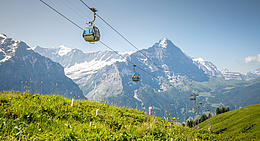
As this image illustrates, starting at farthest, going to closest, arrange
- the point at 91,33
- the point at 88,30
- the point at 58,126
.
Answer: the point at 88,30
the point at 91,33
the point at 58,126

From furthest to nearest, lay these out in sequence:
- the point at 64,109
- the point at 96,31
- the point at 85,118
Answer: the point at 96,31
the point at 64,109
the point at 85,118

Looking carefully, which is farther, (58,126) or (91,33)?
(91,33)

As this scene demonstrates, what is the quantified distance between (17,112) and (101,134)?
3.23m

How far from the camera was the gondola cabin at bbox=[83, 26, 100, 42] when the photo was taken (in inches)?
613

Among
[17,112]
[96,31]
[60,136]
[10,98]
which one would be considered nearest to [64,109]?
[17,112]

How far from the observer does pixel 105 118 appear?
23.7 feet

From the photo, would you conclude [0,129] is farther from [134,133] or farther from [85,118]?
[134,133]

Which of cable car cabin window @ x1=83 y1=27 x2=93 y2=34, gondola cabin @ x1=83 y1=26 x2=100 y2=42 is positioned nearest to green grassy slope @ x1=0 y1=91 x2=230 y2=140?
gondola cabin @ x1=83 y1=26 x2=100 y2=42

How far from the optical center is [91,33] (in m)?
15.6

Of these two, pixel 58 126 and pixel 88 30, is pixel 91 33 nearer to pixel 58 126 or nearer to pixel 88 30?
pixel 88 30

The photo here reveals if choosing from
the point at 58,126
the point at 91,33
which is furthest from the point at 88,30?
the point at 58,126

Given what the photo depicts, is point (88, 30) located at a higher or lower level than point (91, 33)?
higher

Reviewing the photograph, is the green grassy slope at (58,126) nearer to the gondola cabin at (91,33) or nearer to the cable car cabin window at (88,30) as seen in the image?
the gondola cabin at (91,33)

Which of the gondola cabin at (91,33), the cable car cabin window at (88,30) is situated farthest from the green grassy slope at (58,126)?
the cable car cabin window at (88,30)
